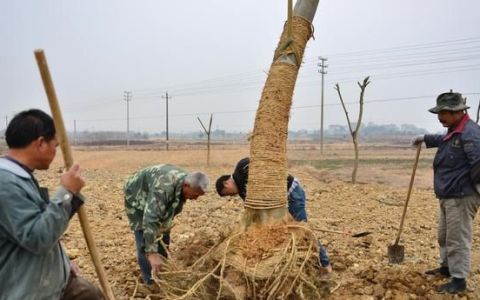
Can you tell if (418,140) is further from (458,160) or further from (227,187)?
(227,187)

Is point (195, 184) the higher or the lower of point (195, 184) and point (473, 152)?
the lower

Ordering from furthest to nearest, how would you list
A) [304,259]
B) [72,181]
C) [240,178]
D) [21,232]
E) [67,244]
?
[67,244] → [240,178] → [304,259] → [72,181] → [21,232]

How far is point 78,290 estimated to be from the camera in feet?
9.29

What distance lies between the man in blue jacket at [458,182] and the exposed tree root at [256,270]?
157cm

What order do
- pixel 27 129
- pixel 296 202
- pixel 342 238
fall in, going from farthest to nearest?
1. pixel 342 238
2. pixel 296 202
3. pixel 27 129

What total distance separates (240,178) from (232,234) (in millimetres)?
806

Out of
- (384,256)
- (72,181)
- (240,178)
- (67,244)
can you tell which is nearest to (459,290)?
(384,256)

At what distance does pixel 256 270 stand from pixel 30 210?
65.7 inches

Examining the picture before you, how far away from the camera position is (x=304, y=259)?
3.35 metres

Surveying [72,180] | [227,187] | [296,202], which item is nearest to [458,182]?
[296,202]

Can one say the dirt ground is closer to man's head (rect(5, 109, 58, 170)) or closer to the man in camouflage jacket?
the man in camouflage jacket

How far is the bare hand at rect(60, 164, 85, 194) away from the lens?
231cm

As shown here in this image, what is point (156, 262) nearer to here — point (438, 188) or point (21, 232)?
point (21, 232)

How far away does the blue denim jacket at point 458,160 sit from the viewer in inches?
172
